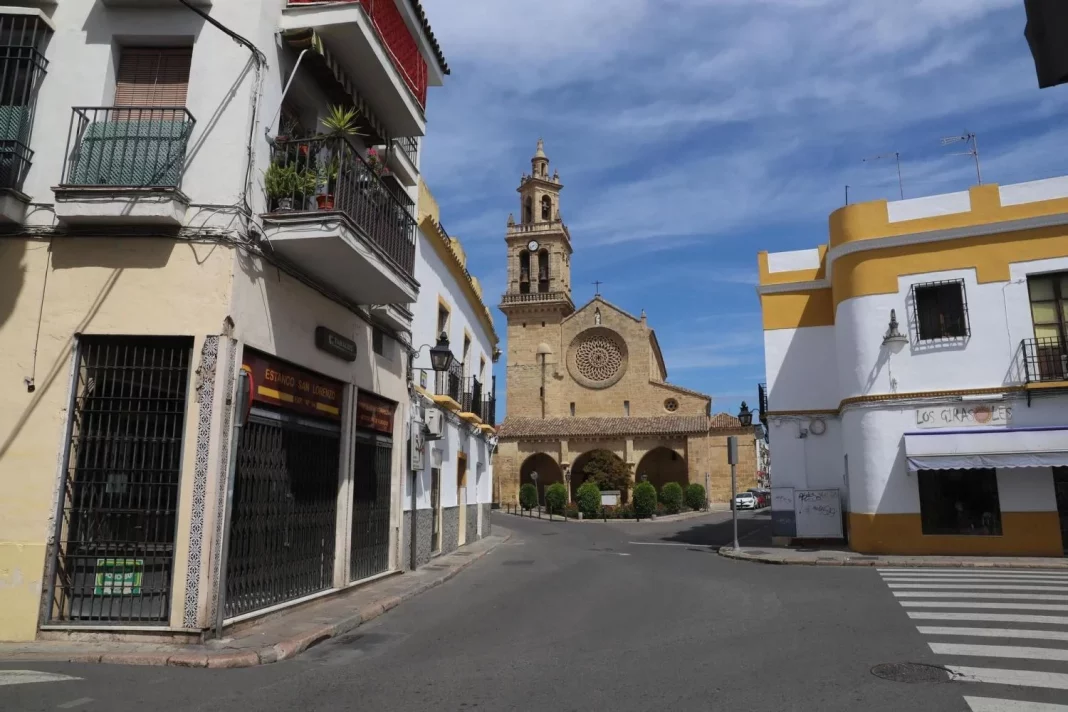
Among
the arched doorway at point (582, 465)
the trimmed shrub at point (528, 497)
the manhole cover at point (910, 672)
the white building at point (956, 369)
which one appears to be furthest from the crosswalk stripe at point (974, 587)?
the arched doorway at point (582, 465)

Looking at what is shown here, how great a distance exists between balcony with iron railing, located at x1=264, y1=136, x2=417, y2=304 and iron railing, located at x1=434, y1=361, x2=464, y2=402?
19.8 feet

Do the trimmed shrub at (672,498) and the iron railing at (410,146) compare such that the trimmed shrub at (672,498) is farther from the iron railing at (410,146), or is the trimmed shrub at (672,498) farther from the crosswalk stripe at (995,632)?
the crosswalk stripe at (995,632)

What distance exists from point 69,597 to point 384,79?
6966 millimetres

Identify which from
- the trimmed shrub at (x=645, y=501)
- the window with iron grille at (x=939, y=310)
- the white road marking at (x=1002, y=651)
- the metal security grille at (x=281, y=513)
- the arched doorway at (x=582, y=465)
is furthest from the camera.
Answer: the arched doorway at (x=582, y=465)

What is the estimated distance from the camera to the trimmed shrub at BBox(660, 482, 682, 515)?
134 ft

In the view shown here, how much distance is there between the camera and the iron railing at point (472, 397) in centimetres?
1838

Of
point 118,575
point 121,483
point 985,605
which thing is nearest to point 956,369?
point 985,605

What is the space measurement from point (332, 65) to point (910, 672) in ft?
28.6

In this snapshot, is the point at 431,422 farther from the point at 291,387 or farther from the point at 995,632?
the point at 995,632

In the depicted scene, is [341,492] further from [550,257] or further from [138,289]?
[550,257]

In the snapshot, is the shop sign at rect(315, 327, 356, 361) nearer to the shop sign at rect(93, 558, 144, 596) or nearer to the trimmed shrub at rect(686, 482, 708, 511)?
the shop sign at rect(93, 558, 144, 596)

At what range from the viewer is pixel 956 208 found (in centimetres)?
1586

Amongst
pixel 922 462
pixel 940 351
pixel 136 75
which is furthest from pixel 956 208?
pixel 136 75

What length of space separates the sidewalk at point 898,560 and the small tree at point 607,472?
29.4m
